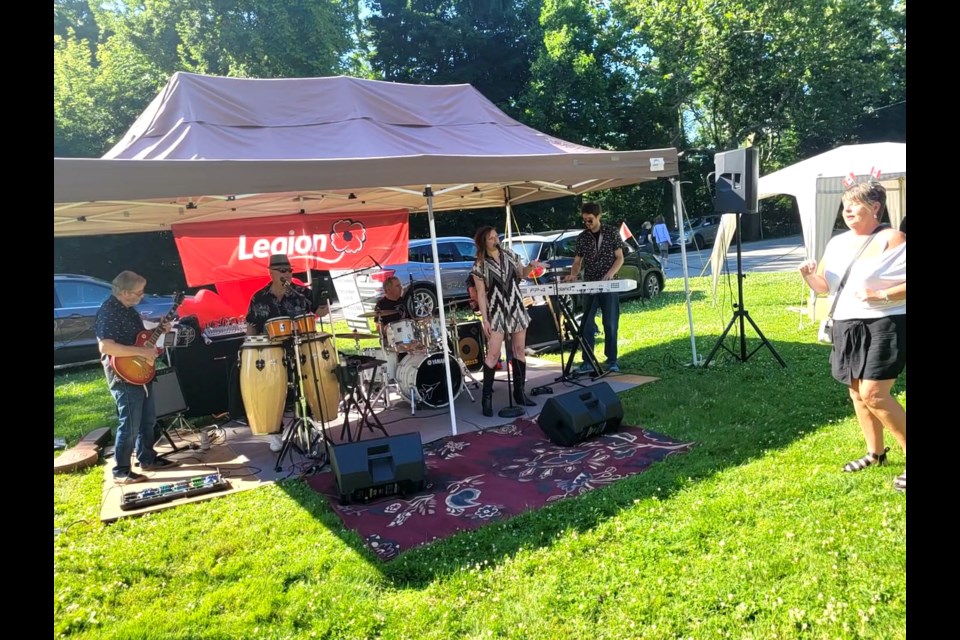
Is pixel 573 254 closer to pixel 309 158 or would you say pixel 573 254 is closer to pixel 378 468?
pixel 309 158

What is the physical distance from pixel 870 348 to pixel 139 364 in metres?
4.97

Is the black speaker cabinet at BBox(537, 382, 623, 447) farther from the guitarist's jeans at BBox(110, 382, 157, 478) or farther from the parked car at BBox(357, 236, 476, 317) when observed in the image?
the parked car at BBox(357, 236, 476, 317)

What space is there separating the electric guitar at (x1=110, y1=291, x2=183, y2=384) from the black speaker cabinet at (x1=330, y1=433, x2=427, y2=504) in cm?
177

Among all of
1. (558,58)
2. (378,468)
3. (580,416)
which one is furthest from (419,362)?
(558,58)

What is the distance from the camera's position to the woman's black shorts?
10.5 feet

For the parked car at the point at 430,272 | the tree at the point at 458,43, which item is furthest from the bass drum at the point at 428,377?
the tree at the point at 458,43

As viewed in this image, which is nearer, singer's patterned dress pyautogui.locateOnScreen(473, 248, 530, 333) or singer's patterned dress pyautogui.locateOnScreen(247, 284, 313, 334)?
singer's patterned dress pyautogui.locateOnScreen(247, 284, 313, 334)

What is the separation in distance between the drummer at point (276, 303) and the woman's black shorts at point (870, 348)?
3878 mm

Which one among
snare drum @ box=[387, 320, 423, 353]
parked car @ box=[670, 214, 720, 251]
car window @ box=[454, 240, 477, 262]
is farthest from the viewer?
parked car @ box=[670, 214, 720, 251]

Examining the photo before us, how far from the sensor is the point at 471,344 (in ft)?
23.9

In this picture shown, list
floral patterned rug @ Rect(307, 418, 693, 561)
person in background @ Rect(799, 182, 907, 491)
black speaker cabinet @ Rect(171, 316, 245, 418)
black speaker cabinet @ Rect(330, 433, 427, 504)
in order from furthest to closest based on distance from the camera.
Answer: black speaker cabinet @ Rect(171, 316, 245, 418)
black speaker cabinet @ Rect(330, 433, 427, 504)
floral patterned rug @ Rect(307, 418, 693, 561)
person in background @ Rect(799, 182, 907, 491)

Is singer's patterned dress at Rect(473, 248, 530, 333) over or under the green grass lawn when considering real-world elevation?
over

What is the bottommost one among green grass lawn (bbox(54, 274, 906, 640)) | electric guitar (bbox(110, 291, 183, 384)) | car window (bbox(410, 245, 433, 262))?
green grass lawn (bbox(54, 274, 906, 640))

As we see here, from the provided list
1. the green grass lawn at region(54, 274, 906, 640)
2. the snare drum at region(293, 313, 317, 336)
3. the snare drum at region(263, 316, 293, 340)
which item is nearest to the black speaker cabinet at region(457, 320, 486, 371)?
the snare drum at region(293, 313, 317, 336)
